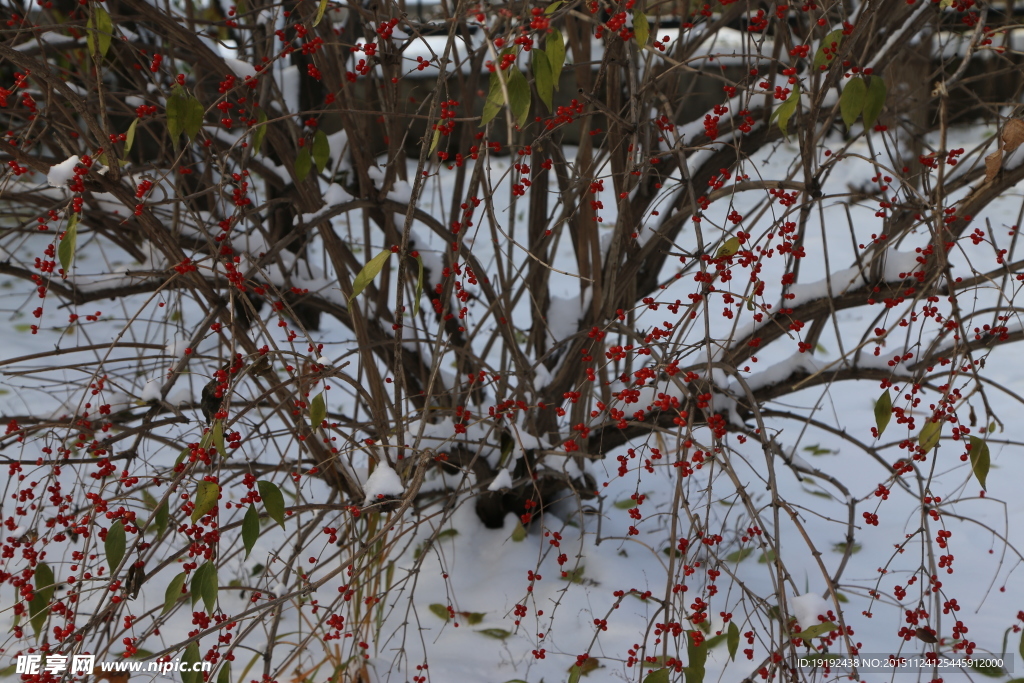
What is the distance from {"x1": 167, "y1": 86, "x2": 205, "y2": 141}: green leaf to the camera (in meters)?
1.30

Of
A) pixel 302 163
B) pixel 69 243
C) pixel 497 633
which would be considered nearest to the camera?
pixel 69 243

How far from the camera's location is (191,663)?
1121mm

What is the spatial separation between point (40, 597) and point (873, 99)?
4.87ft

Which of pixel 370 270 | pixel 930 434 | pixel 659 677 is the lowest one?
pixel 659 677

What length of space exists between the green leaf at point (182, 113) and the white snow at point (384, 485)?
0.60m

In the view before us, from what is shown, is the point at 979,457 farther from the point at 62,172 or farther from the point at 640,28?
the point at 62,172

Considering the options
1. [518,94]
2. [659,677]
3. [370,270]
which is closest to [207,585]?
[370,270]

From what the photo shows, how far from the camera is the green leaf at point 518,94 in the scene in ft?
2.94

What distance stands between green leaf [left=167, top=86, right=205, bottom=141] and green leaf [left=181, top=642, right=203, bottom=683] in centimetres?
75

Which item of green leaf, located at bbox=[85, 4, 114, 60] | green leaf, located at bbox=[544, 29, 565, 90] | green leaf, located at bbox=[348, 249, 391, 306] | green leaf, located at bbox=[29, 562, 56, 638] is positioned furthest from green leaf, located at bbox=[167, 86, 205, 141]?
green leaf, located at bbox=[29, 562, 56, 638]

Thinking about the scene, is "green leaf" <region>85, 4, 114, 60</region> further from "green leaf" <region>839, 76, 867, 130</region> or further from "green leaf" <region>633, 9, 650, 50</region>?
"green leaf" <region>839, 76, 867, 130</region>

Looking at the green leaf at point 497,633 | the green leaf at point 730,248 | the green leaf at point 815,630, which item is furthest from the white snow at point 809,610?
the green leaf at point 497,633

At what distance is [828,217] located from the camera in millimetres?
5027

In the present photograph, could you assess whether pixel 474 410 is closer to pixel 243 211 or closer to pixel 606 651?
pixel 606 651
